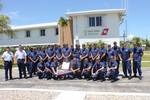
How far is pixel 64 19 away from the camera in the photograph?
4525 cm

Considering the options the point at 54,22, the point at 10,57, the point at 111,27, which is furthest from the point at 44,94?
the point at 54,22

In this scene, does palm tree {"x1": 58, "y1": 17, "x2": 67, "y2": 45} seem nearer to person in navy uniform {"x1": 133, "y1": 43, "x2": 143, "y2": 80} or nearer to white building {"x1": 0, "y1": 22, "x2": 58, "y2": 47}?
white building {"x1": 0, "y1": 22, "x2": 58, "y2": 47}

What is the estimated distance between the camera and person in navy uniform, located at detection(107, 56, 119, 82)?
A: 1655cm

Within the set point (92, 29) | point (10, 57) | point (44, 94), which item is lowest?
point (44, 94)

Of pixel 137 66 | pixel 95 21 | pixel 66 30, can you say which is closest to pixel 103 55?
pixel 137 66

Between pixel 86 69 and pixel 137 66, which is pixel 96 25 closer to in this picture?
pixel 86 69

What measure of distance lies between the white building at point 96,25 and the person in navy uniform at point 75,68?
25245 millimetres

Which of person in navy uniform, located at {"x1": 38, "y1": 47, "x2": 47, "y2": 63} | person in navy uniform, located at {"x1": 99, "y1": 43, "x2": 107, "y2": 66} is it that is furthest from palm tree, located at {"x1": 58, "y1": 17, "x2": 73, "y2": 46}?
person in navy uniform, located at {"x1": 99, "y1": 43, "x2": 107, "y2": 66}

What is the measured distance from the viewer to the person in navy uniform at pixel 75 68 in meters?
17.5

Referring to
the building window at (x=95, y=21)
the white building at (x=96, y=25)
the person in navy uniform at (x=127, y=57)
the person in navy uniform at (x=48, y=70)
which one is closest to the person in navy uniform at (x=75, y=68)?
the person in navy uniform at (x=48, y=70)

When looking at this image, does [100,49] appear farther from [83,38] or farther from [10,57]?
[83,38]

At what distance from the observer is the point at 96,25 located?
43219 millimetres

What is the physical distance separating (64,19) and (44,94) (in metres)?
32.9

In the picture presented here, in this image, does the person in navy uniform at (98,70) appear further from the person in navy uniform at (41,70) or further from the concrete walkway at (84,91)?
the person in navy uniform at (41,70)
